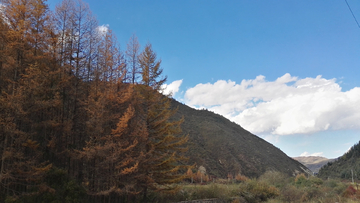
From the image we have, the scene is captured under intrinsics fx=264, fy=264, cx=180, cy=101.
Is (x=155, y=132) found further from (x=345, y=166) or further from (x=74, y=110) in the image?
(x=345, y=166)

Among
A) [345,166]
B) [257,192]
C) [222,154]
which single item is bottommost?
[257,192]

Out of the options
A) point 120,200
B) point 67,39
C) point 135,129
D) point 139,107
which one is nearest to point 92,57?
Result: point 67,39

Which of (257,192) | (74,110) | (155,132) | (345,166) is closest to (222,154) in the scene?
(257,192)

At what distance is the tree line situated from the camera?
48.2 ft

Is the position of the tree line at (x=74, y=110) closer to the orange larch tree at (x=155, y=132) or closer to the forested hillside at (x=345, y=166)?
the orange larch tree at (x=155, y=132)

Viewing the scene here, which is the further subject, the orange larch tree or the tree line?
the orange larch tree

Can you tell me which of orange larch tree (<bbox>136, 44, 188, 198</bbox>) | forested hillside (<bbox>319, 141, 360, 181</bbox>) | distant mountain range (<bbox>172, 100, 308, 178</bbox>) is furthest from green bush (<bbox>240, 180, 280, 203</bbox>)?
forested hillside (<bbox>319, 141, 360, 181</bbox>)

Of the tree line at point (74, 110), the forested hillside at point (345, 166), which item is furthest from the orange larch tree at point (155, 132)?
the forested hillside at point (345, 166)

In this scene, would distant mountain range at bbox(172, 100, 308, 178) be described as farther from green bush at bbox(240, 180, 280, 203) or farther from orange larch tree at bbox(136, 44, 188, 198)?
orange larch tree at bbox(136, 44, 188, 198)

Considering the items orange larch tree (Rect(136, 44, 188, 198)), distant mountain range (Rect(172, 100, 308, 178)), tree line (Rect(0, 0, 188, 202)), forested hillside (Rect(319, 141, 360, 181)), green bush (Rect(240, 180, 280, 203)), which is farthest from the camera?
forested hillside (Rect(319, 141, 360, 181))

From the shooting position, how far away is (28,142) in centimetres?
1473

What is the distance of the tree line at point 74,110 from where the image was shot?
579 inches

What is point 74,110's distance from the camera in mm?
18656

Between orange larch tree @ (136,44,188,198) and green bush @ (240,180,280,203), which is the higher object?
orange larch tree @ (136,44,188,198)
